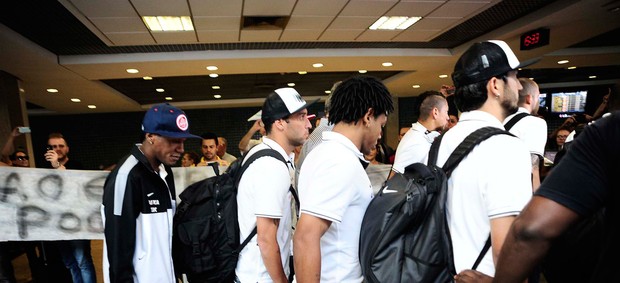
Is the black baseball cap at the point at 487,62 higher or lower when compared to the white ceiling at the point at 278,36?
lower

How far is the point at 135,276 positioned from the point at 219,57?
230 inches

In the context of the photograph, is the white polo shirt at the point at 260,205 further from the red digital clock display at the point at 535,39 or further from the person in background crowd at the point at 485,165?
the red digital clock display at the point at 535,39

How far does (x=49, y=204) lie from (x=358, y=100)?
Answer: 3038 mm

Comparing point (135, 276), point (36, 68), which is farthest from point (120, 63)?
point (135, 276)

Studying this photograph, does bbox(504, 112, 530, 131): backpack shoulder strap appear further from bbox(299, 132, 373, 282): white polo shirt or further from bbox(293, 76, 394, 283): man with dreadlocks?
bbox(299, 132, 373, 282): white polo shirt

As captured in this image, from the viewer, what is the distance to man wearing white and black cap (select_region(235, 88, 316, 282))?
1.56 meters

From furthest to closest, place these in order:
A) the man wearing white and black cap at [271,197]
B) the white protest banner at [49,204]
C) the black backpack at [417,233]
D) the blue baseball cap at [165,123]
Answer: the white protest banner at [49,204] → the blue baseball cap at [165,123] → the man wearing white and black cap at [271,197] → the black backpack at [417,233]

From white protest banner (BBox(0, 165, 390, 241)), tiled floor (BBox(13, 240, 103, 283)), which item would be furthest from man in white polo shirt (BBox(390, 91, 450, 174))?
tiled floor (BBox(13, 240, 103, 283))

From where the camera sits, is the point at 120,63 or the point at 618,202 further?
the point at 120,63

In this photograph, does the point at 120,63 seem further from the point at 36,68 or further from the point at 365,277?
the point at 365,277

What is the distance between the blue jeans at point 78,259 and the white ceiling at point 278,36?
2.78m

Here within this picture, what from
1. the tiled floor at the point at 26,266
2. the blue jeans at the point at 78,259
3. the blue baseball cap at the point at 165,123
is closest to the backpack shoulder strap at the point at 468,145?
the blue baseball cap at the point at 165,123

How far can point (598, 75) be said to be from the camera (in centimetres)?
1274

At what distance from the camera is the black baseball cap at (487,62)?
1258 millimetres
